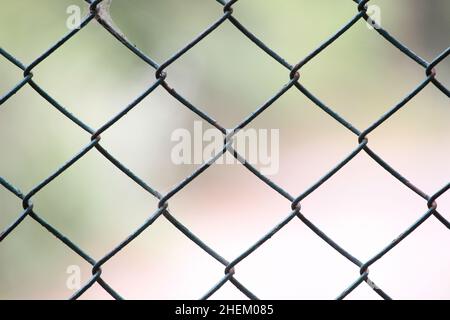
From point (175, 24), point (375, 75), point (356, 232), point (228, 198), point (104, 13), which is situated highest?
point (375, 75)

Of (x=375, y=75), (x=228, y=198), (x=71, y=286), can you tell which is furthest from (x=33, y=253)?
(x=375, y=75)

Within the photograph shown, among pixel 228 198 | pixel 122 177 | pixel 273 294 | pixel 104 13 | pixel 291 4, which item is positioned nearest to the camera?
pixel 104 13

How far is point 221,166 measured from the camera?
518 centimetres

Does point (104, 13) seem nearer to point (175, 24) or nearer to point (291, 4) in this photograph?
point (175, 24)

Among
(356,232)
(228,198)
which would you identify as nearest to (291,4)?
(228,198)

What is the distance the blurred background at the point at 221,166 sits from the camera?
10.4 feet

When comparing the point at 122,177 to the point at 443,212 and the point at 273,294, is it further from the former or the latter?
the point at 443,212

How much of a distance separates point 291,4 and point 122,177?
92.2 inches

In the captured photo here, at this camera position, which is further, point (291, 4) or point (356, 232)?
point (291, 4)

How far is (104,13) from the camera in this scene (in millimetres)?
943

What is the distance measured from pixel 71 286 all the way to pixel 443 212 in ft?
7.65

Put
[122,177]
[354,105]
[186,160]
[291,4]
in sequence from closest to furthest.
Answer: [122,177] < [186,160] < [291,4] < [354,105]

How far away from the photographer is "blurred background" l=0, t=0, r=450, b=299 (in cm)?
318

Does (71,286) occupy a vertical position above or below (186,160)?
below
